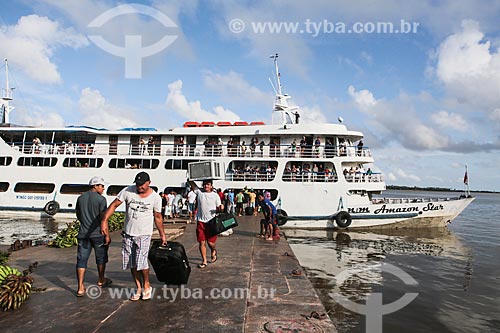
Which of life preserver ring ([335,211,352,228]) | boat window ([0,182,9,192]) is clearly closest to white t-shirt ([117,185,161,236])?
life preserver ring ([335,211,352,228])

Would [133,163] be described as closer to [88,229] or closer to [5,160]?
[5,160]

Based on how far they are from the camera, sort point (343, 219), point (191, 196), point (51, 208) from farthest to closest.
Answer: point (51, 208) → point (343, 219) → point (191, 196)

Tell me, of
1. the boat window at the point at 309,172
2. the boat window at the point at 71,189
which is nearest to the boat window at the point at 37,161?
the boat window at the point at 71,189

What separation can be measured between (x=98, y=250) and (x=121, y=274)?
47.6 inches

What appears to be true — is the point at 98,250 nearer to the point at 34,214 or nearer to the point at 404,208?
the point at 404,208

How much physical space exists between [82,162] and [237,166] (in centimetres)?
941

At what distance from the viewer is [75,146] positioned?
20172mm

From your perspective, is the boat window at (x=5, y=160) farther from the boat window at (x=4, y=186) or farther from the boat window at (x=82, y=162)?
the boat window at (x=82, y=162)

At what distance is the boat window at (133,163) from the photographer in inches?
764

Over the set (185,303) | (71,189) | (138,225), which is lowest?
(185,303)

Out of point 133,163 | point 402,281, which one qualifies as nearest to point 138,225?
point 402,281

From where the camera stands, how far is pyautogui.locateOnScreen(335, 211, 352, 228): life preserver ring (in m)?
16.4

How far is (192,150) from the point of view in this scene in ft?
63.6

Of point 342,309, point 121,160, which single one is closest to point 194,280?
point 342,309
